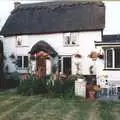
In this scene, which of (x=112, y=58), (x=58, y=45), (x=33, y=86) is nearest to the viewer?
(x=33, y=86)

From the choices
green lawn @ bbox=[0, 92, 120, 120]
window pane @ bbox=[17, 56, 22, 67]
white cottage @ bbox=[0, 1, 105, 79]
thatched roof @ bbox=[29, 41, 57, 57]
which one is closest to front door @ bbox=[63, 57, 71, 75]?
white cottage @ bbox=[0, 1, 105, 79]

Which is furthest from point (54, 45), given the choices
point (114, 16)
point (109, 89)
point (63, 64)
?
point (109, 89)

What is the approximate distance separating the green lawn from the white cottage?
11.8 meters

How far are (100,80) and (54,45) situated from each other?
9169 mm

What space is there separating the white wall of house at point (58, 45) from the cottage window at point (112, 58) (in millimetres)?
3292

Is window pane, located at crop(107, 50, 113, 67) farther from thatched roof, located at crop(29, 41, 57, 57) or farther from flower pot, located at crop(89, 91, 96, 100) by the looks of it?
flower pot, located at crop(89, 91, 96, 100)

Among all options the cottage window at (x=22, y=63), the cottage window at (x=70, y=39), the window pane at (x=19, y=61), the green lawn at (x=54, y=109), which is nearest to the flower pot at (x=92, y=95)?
the green lawn at (x=54, y=109)

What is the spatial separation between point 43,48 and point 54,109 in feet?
57.9

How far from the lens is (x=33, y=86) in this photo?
2648 centimetres

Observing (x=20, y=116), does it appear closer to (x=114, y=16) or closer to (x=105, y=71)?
(x=105, y=71)

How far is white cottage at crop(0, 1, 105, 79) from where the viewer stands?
1455 inches

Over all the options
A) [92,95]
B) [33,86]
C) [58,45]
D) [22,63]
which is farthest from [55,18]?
[92,95]

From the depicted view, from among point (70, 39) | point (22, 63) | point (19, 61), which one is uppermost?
point (70, 39)

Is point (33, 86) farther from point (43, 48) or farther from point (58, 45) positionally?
point (58, 45)
